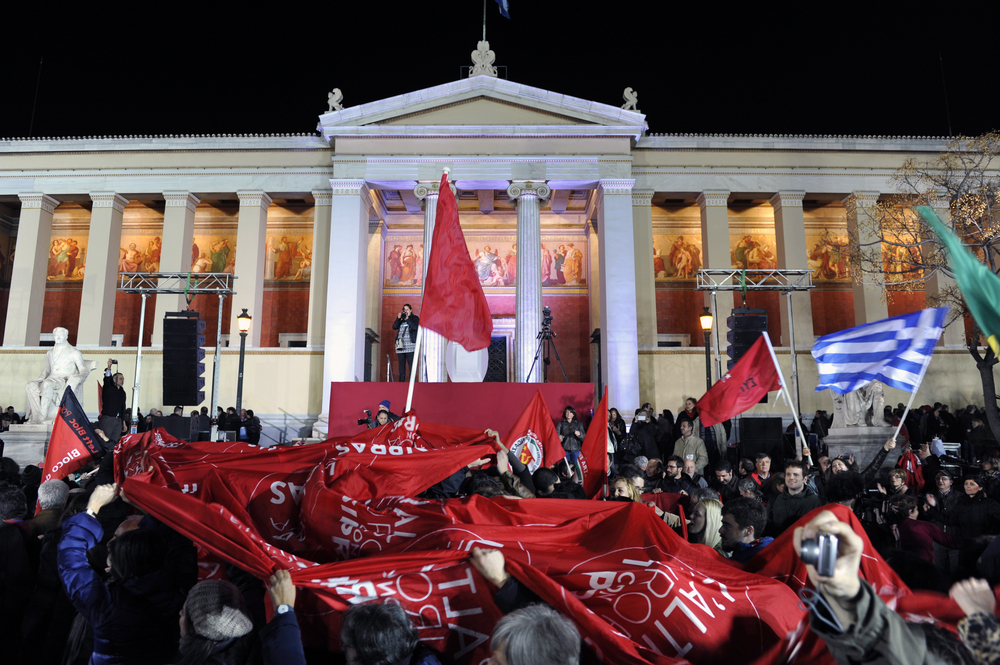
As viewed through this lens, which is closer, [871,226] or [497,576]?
[497,576]

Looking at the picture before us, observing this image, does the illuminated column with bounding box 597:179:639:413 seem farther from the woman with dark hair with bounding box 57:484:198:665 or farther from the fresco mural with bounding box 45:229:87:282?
the fresco mural with bounding box 45:229:87:282

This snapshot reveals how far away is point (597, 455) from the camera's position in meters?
8.03

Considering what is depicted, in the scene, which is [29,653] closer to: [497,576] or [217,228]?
[497,576]

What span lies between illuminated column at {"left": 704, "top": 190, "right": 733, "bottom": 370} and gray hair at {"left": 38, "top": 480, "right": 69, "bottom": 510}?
21.9 m

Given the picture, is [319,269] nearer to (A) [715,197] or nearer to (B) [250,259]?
(B) [250,259]

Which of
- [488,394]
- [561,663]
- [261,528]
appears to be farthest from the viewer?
[488,394]

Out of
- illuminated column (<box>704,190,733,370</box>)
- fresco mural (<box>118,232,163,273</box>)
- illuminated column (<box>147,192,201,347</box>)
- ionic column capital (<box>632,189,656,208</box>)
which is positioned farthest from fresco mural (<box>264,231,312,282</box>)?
illuminated column (<box>704,190,733,370</box>)

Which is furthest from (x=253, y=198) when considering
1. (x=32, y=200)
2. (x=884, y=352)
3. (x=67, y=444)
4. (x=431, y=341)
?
(x=884, y=352)

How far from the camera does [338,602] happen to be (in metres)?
3.35

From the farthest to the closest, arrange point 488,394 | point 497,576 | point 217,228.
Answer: point 217,228 → point 488,394 → point 497,576

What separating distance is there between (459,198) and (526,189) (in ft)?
15.6

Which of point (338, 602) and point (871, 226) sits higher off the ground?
point (871, 226)

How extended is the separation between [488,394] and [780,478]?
8.53 m

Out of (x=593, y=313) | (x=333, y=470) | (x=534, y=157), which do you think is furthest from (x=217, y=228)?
(x=333, y=470)
